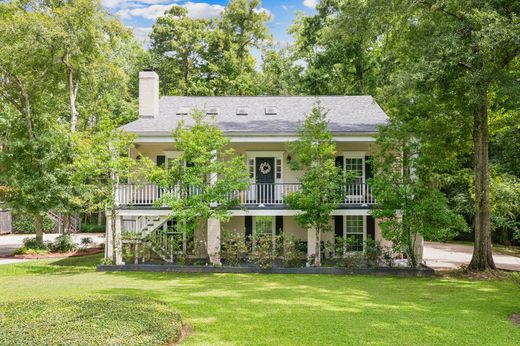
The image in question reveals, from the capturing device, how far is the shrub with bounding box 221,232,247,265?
635 inches

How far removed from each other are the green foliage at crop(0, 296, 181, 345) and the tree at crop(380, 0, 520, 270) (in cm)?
1092

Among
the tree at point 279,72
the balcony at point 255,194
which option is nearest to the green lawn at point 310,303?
the balcony at point 255,194

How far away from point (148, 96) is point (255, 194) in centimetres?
656

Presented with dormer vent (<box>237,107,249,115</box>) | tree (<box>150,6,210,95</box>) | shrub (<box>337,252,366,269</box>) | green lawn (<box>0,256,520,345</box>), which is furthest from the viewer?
tree (<box>150,6,210,95</box>)

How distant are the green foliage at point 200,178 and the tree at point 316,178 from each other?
6.83ft

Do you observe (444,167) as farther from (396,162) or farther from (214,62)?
(214,62)

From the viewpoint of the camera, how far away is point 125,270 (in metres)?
15.9

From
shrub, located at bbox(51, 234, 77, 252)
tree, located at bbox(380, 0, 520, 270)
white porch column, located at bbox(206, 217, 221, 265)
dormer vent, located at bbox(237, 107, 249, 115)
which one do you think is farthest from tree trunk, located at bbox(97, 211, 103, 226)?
tree, located at bbox(380, 0, 520, 270)

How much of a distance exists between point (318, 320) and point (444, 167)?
30.0 feet

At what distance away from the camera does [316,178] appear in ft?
51.8

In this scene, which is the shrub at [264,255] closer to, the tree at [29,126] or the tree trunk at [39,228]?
the tree at [29,126]

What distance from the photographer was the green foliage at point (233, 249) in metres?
16.1

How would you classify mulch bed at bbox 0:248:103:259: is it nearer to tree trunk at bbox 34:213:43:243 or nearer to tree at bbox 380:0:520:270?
tree trunk at bbox 34:213:43:243

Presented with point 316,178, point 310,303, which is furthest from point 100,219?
point 310,303
